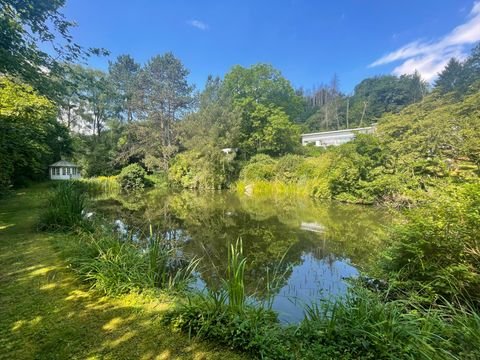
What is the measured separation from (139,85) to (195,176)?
474 inches

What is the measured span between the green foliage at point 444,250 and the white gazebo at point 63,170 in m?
26.7

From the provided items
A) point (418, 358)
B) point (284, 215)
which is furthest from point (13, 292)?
point (284, 215)

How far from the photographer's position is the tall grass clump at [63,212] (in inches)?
227

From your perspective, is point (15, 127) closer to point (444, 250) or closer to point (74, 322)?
point (74, 322)

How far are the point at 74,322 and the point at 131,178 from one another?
2269cm

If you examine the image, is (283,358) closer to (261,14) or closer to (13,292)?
(13,292)

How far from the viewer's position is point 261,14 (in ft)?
54.9

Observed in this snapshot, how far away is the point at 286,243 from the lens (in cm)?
678

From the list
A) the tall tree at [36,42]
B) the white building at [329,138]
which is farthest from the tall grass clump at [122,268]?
the white building at [329,138]

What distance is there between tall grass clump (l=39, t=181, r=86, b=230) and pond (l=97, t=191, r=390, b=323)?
2.20 m

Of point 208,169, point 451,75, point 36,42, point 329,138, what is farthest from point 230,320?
point 451,75

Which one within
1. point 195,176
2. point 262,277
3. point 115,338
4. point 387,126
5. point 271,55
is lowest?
point 262,277

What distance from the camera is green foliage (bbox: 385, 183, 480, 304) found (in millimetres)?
2858

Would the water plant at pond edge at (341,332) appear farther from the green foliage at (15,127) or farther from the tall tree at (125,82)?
the tall tree at (125,82)
